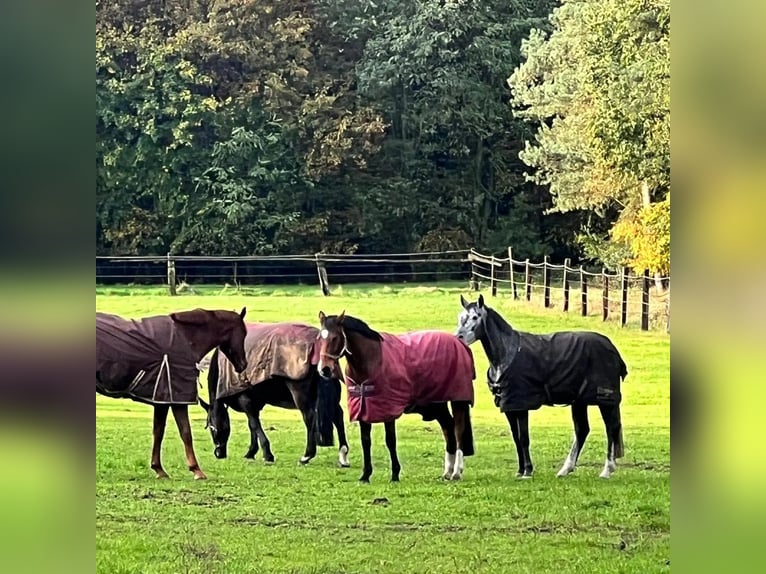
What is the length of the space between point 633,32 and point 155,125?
2.40 meters

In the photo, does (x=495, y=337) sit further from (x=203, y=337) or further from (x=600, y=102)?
(x=203, y=337)

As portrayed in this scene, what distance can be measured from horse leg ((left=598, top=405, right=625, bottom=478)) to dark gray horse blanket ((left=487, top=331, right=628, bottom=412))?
45mm

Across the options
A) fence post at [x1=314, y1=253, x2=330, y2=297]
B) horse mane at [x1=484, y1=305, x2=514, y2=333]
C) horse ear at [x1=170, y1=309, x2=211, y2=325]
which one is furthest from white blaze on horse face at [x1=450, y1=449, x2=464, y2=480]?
horse ear at [x1=170, y1=309, x2=211, y2=325]

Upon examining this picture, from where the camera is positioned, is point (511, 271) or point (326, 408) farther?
point (326, 408)

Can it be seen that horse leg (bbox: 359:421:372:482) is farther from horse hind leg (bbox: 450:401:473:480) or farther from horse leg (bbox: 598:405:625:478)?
horse leg (bbox: 598:405:625:478)

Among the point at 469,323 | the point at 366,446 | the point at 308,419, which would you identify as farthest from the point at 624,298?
the point at 308,419

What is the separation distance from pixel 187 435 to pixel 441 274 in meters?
1.53

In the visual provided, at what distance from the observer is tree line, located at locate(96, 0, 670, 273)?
4.42 meters

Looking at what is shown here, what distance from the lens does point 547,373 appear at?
449 cm

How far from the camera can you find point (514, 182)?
4.46 meters

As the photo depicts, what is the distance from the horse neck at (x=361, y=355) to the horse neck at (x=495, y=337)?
548 mm
